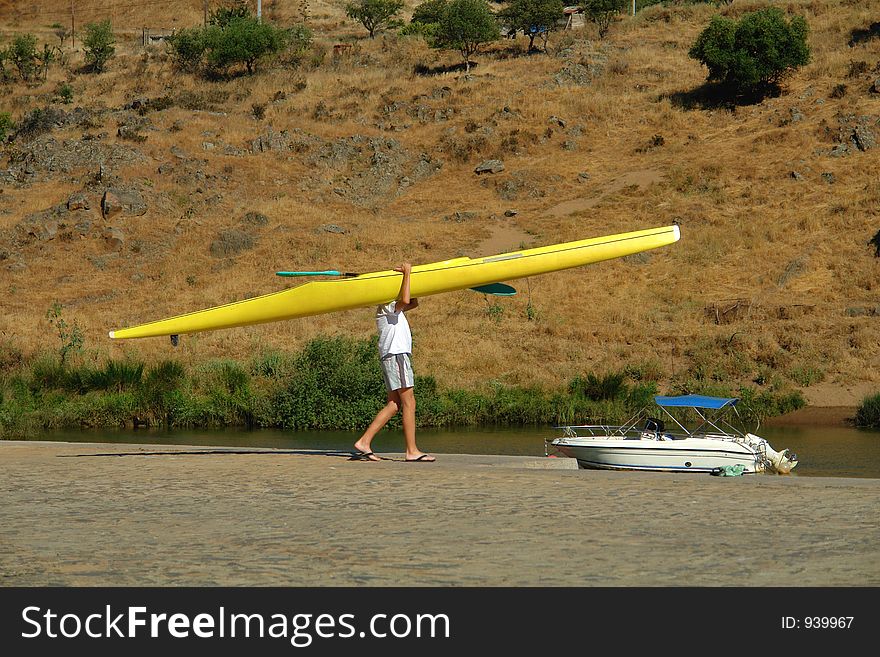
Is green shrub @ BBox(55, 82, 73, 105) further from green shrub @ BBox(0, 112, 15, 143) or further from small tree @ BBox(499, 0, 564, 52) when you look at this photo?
small tree @ BBox(499, 0, 564, 52)

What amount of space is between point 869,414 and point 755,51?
34259 mm

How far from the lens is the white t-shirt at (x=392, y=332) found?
473 inches

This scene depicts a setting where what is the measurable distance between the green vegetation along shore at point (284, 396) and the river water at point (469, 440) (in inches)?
30.6

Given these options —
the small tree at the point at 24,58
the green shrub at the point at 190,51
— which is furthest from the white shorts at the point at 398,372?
the small tree at the point at 24,58

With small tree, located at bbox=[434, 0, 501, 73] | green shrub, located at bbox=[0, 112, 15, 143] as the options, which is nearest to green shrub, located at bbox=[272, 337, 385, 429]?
green shrub, located at bbox=[0, 112, 15, 143]

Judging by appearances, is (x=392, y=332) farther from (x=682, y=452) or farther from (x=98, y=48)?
(x=98, y=48)

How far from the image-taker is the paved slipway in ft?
21.3

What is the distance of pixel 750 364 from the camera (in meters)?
31.1

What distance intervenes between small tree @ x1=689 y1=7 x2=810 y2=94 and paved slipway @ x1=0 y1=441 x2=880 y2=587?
47304mm

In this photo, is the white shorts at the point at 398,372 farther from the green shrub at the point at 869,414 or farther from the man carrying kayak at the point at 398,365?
the green shrub at the point at 869,414

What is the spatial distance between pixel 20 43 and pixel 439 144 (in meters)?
35.5

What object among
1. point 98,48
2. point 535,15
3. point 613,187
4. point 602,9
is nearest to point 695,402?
point 613,187

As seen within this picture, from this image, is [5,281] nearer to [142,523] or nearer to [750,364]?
[750,364]

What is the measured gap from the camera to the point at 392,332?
39.7 feet
